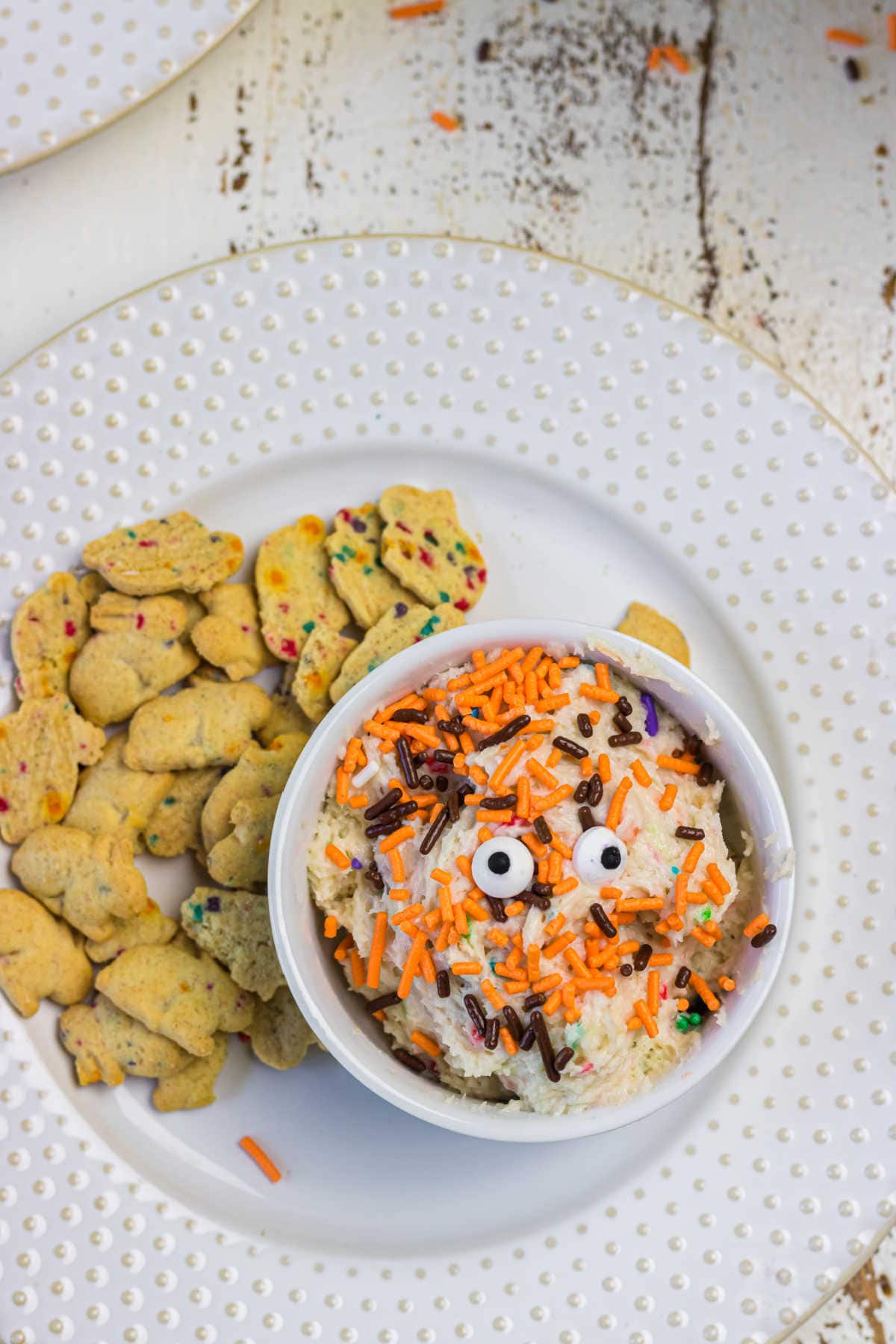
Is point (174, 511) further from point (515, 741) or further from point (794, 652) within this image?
point (794, 652)

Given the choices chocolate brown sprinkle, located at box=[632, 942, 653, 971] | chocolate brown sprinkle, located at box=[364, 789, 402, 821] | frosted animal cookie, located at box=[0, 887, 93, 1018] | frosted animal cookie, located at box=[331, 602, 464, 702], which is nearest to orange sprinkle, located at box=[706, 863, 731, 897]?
chocolate brown sprinkle, located at box=[632, 942, 653, 971]

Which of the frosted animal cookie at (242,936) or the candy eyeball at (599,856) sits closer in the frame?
the candy eyeball at (599,856)

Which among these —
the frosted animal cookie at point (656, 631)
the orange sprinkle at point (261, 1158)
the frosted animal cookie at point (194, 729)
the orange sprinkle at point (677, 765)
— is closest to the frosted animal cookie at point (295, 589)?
the frosted animal cookie at point (194, 729)

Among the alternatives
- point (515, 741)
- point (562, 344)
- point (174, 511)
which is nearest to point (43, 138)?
point (174, 511)

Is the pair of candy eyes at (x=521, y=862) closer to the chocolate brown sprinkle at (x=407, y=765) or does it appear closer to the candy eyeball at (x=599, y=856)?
the candy eyeball at (x=599, y=856)

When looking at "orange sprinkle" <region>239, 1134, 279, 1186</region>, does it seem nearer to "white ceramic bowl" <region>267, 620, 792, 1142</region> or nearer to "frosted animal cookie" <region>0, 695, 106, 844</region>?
"white ceramic bowl" <region>267, 620, 792, 1142</region>

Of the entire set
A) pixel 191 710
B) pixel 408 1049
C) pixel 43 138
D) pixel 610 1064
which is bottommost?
pixel 408 1049
